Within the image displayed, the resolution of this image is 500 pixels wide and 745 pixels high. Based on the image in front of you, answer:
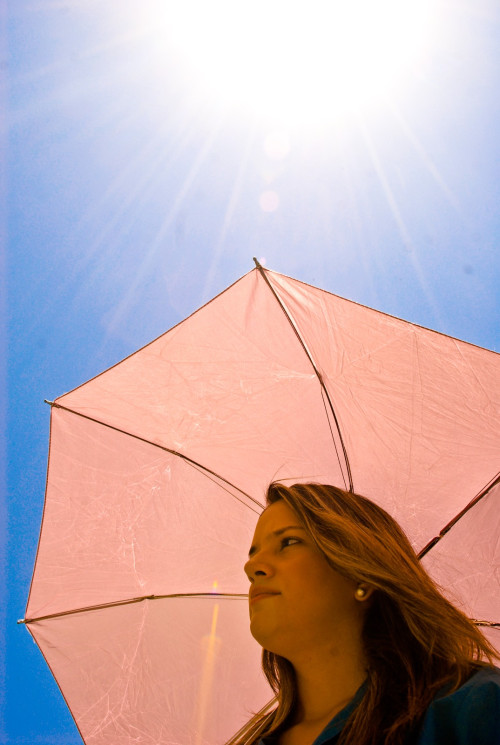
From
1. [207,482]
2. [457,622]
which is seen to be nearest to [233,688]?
[207,482]

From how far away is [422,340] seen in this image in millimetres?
3355

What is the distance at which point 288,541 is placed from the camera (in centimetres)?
304

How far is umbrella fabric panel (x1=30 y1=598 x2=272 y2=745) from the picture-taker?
12.4 feet

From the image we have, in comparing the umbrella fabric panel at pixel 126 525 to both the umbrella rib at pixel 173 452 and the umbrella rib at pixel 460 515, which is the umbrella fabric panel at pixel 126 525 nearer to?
the umbrella rib at pixel 173 452

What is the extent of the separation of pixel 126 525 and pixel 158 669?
97cm

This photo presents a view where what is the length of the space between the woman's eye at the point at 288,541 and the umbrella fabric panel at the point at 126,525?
101cm

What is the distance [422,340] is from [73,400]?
2.18m

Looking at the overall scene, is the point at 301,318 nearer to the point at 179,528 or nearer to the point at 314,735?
the point at 179,528

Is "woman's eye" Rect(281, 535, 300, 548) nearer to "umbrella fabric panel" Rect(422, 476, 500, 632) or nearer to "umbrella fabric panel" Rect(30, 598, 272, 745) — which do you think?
"umbrella fabric panel" Rect(422, 476, 500, 632)

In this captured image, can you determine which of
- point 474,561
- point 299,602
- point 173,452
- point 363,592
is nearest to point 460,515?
point 474,561

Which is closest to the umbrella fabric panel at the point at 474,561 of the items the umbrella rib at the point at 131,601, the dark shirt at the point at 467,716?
the umbrella rib at the point at 131,601

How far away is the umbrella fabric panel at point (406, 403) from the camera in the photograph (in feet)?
11.0

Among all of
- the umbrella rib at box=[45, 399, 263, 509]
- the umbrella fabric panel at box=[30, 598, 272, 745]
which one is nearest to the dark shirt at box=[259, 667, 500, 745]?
A: the umbrella rib at box=[45, 399, 263, 509]

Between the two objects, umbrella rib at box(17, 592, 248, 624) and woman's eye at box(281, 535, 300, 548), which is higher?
umbrella rib at box(17, 592, 248, 624)
